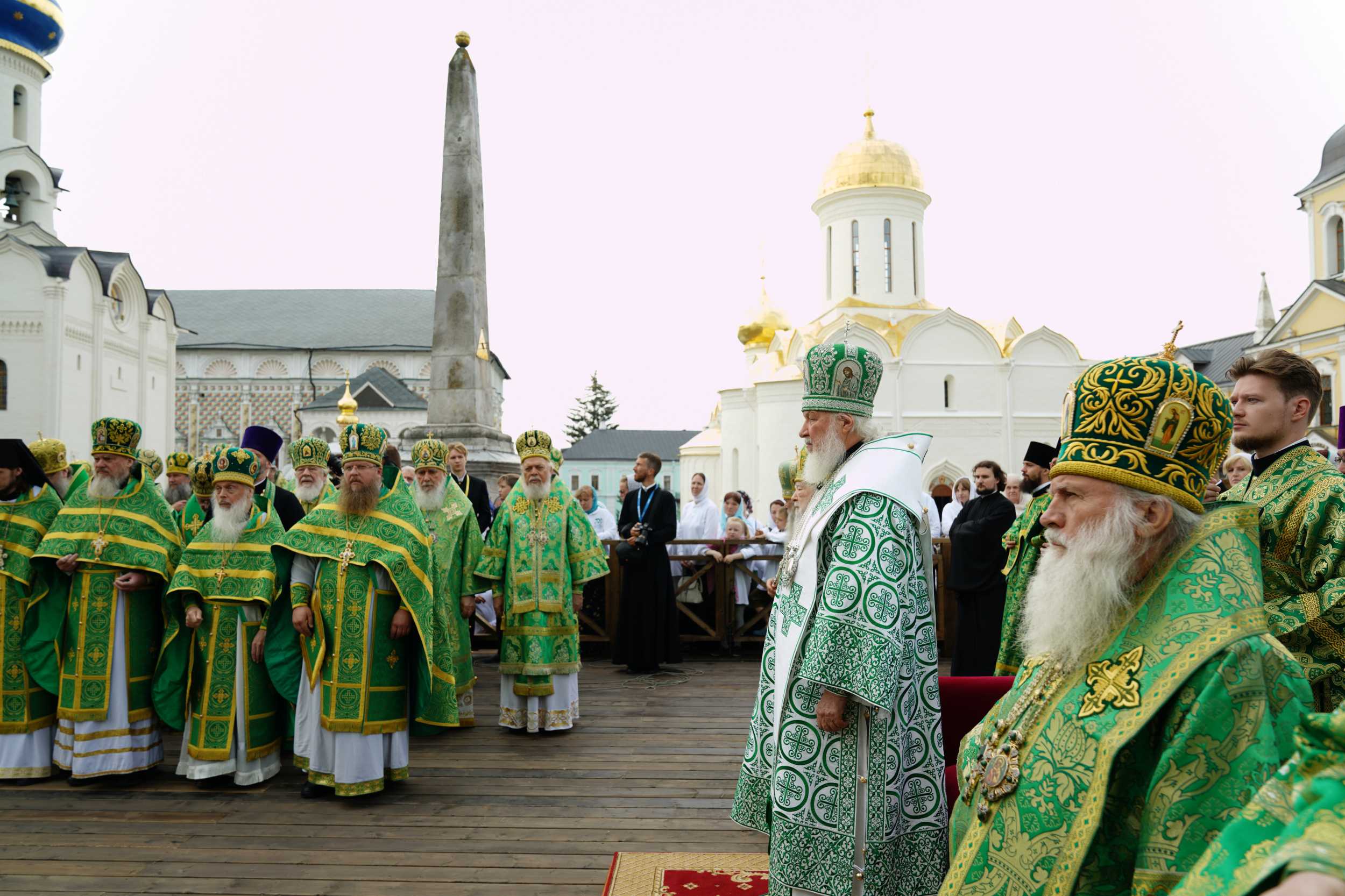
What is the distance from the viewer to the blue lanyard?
8383 mm

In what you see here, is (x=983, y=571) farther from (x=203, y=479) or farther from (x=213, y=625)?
(x=203, y=479)

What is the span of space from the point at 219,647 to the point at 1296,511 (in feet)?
16.5

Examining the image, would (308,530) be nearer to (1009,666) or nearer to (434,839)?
(434,839)

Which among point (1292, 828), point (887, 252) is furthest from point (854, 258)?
point (1292, 828)

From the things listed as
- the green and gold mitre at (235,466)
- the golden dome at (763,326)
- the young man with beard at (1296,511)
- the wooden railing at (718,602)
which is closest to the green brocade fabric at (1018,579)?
the young man with beard at (1296,511)

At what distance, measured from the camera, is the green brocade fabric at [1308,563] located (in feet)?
8.40

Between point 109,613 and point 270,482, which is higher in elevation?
point 270,482

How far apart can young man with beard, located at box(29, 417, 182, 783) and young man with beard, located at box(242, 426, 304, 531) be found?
590mm

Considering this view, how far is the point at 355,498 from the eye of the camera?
4977 mm

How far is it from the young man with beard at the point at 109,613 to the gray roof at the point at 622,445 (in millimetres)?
58935

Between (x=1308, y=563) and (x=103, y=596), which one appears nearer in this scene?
(x=1308, y=563)

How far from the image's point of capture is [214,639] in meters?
5.14

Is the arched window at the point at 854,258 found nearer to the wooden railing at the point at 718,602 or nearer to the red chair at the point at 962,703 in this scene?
the wooden railing at the point at 718,602

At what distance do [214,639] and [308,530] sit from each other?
87 cm
